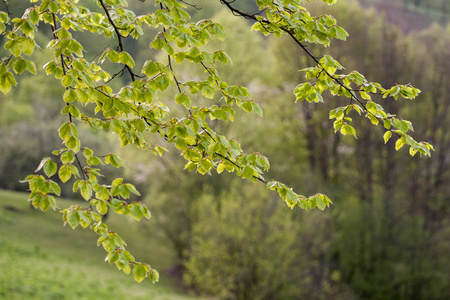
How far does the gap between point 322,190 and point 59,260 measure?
12.3 m

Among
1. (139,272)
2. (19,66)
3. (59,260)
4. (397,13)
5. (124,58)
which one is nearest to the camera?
(19,66)

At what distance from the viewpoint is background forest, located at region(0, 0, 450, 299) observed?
1645 cm

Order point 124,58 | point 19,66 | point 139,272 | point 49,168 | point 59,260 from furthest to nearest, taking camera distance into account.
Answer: point 59,260 → point 139,272 → point 124,58 → point 49,168 → point 19,66

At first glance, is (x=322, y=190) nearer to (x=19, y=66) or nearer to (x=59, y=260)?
(x=59, y=260)

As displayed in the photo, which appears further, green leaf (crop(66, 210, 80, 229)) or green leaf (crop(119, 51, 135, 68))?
green leaf (crop(119, 51, 135, 68))

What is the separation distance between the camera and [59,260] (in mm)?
21500

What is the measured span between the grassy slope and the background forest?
259 cm

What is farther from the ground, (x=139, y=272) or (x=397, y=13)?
(x=139, y=272)

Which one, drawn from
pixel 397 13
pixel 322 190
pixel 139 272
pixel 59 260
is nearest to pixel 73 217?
pixel 139 272

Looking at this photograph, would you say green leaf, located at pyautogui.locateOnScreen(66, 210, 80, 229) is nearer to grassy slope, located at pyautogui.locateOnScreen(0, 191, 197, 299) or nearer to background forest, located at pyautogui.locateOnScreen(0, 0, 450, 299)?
grassy slope, located at pyautogui.locateOnScreen(0, 191, 197, 299)

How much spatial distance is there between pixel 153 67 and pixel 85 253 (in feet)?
78.0

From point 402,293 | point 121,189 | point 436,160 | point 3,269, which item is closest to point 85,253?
point 3,269

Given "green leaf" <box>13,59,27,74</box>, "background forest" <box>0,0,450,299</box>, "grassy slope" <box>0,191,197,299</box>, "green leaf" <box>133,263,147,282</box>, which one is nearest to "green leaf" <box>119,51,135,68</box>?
"green leaf" <box>13,59,27,74</box>

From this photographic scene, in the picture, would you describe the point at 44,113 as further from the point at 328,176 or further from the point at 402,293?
the point at 402,293
